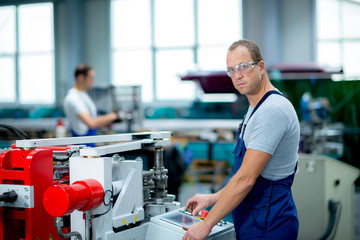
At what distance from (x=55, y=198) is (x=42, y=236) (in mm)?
267

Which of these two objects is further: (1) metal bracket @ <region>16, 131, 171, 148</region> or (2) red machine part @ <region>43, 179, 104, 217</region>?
(1) metal bracket @ <region>16, 131, 171, 148</region>

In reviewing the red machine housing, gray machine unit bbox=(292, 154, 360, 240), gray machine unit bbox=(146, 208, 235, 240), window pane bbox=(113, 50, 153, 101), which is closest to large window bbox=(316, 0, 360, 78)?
window pane bbox=(113, 50, 153, 101)

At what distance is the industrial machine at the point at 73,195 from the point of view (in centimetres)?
125

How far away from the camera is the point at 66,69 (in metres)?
9.58

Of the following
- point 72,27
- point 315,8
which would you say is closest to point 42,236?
point 315,8

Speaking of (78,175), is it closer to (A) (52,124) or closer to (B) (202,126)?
(B) (202,126)

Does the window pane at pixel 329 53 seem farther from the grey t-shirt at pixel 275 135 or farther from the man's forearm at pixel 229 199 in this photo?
the man's forearm at pixel 229 199

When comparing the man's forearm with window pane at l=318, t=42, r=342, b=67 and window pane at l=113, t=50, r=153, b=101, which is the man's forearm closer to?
window pane at l=318, t=42, r=342, b=67

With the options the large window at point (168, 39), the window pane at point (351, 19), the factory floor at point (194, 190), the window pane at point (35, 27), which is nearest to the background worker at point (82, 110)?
the factory floor at point (194, 190)

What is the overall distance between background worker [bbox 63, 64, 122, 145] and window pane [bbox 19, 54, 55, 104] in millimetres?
6743

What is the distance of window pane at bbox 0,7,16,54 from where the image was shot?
32.8 feet

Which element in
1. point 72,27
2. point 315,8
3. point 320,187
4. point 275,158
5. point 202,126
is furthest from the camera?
point 72,27

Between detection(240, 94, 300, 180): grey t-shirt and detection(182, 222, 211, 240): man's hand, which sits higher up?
detection(240, 94, 300, 180): grey t-shirt

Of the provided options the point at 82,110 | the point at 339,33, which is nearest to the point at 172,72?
the point at 339,33
